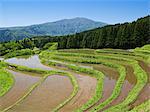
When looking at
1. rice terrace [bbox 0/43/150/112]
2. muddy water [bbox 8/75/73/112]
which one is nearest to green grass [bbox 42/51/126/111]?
rice terrace [bbox 0/43/150/112]

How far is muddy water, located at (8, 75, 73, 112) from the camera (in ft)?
57.3

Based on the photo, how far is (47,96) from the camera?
66.5 ft

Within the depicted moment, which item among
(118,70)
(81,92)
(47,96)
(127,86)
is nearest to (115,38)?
(118,70)

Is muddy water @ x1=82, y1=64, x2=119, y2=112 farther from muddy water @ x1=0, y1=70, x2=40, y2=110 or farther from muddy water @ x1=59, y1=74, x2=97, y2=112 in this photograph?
muddy water @ x1=0, y1=70, x2=40, y2=110

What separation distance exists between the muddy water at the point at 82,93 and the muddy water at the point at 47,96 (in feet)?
3.14

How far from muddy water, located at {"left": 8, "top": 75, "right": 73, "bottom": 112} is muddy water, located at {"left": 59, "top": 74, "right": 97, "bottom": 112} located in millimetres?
957

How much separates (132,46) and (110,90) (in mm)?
30068

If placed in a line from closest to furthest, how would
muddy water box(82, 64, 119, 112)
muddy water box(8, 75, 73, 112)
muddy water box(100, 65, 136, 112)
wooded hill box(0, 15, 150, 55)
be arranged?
muddy water box(100, 65, 136, 112), muddy water box(8, 75, 73, 112), muddy water box(82, 64, 119, 112), wooded hill box(0, 15, 150, 55)

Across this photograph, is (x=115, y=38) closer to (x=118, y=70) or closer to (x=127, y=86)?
(x=118, y=70)

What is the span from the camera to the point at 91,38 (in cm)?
6000

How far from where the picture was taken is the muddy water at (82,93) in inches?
674

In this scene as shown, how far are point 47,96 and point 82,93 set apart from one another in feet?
9.05

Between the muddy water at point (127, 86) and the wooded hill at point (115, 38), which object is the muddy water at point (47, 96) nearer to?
the muddy water at point (127, 86)

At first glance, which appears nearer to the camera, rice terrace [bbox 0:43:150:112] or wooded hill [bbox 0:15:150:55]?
rice terrace [bbox 0:43:150:112]
